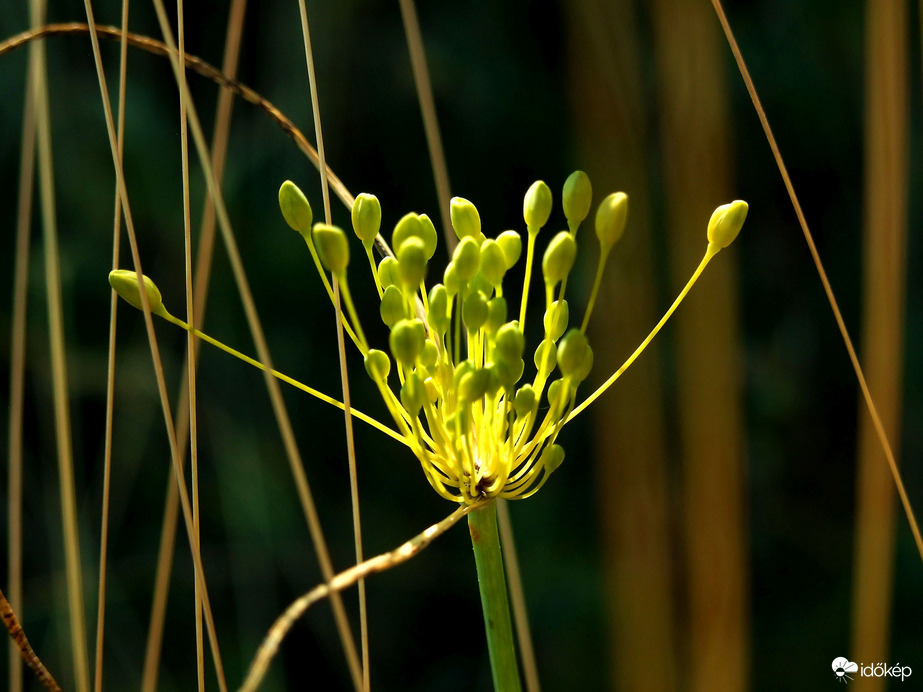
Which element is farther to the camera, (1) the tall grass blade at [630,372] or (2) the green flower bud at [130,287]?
(1) the tall grass blade at [630,372]

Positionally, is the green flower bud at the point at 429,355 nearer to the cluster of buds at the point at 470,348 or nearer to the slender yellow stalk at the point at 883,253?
the cluster of buds at the point at 470,348

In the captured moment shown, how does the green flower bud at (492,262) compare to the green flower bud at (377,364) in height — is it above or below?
above

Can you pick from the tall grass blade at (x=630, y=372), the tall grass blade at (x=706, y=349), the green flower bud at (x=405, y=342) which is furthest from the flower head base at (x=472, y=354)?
the tall grass blade at (x=630, y=372)

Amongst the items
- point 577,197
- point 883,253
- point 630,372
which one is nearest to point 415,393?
point 577,197

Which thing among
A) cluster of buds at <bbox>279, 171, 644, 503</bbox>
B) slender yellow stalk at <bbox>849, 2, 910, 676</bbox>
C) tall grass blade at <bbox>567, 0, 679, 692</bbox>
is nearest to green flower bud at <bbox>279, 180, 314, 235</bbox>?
cluster of buds at <bbox>279, 171, 644, 503</bbox>

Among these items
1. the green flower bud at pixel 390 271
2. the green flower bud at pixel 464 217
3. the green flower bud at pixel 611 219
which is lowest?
the green flower bud at pixel 390 271
